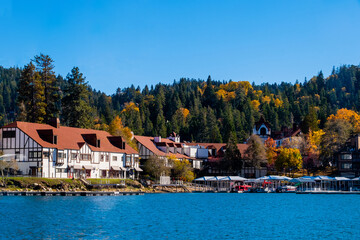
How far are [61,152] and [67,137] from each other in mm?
4872

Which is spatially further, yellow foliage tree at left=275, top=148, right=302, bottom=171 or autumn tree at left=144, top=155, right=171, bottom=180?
yellow foliage tree at left=275, top=148, right=302, bottom=171

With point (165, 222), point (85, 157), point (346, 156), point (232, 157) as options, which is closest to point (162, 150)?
point (232, 157)

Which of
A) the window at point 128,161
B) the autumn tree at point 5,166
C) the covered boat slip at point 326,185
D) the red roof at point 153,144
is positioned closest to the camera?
the autumn tree at point 5,166

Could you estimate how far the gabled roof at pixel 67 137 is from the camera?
3258 inches

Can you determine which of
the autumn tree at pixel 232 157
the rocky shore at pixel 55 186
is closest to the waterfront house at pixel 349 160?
the autumn tree at pixel 232 157

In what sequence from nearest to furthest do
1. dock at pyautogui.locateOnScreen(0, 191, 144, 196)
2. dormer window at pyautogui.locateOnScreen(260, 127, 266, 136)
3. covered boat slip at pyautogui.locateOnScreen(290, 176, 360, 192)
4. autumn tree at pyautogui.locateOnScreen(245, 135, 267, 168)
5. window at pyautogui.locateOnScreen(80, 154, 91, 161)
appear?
dock at pyautogui.locateOnScreen(0, 191, 144, 196) → window at pyautogui.locateOnScreen(80, 154, 91, 161) → covered boat slip at pyautogui.locateOnScreen(290, 176, 360, 192) → autumn tree at pyautogui.locateOnScreen(245, 135, 267, 168) → dormer window at pyautogui.locateOnScreen(260, 127, 266, 136)

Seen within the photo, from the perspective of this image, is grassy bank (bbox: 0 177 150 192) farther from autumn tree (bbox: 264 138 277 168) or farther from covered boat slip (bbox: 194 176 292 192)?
autumn tree (bbox: 264 138 277 168)

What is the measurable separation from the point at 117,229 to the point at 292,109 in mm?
160740

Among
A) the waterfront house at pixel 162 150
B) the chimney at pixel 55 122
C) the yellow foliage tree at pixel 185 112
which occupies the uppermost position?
the yellow foliage tree at pixel 185 112

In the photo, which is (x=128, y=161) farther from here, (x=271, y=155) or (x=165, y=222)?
(x=165, y=222)

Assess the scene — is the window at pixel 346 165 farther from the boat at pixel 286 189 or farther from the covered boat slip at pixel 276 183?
the boat at pixel 286 189

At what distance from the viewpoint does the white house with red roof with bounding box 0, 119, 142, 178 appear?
80.9m

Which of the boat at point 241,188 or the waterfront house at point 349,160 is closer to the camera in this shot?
the boat at point 241,188

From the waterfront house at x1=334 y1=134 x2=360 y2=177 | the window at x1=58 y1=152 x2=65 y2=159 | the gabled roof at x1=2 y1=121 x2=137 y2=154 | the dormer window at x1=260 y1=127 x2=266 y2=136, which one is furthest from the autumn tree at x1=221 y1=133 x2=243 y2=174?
the window at x1=58 y1=152 x2=65 y2=159
